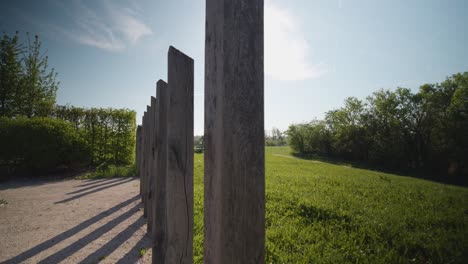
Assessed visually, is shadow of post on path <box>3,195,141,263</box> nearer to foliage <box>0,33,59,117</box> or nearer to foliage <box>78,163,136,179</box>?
foliage <box>78,163,136,179</box>

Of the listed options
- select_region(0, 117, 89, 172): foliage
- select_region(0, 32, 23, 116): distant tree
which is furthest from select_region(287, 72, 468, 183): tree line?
select_region(0, 32, 23, 116): distant tree

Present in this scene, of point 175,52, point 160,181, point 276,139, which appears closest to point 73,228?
point 160,181

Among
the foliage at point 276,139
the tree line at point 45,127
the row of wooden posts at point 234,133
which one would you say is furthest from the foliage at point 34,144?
the foliage at point 276,139

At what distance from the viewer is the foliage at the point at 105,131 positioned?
442 inches

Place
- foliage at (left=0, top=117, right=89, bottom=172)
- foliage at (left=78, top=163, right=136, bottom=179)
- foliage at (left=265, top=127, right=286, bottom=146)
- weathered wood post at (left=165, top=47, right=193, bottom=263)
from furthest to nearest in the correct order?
1. foliage at (left=265, top=127, right=286, bottom=146)
2. foliage at (left=78, top=163, right=136, bottom=179)
3. foliage at (left=0, top=117, right=89, bottom=172)
4. weathered wood post at (left=165, top=47, right=193, bottom=263)

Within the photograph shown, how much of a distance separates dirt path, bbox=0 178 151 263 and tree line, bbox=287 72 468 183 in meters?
32.1

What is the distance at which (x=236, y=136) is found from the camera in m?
→ 0.96

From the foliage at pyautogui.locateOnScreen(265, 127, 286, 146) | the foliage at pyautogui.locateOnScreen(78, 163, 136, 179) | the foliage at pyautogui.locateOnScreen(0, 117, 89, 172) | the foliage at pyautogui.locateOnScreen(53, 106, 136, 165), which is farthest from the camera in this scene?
the foliage at pyautogui.locateOnScreen(265, 127, 286, 146)

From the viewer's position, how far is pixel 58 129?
941 centimetres

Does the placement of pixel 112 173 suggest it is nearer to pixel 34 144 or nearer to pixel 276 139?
pixel 34 144

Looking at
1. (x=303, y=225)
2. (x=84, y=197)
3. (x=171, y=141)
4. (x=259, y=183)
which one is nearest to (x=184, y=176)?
(x=171, y=141)

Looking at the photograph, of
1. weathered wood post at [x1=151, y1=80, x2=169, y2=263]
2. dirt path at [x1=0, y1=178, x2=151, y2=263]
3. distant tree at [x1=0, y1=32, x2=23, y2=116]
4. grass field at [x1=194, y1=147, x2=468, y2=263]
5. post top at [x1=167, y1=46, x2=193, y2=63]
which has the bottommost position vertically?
grass field at [x1=194, y1=147, x2=468, y2=263]

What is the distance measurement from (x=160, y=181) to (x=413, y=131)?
3554 centimetres

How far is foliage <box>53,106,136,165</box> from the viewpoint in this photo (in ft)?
36.9
